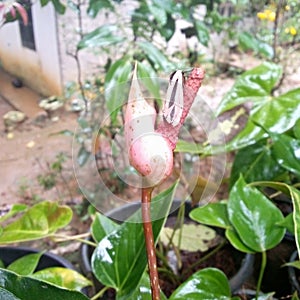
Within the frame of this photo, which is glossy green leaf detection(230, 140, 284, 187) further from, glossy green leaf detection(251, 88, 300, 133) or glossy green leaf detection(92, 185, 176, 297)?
glossy green leaf detection(92, 185, 176, 297)

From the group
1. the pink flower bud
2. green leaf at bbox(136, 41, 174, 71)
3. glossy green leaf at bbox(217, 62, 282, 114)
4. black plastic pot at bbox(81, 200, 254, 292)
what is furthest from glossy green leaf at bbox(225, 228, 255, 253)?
green leaf at bbox(136, 41, 174, 71)

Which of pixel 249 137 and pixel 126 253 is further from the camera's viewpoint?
pixel 249 137

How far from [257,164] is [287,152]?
15 centimetres

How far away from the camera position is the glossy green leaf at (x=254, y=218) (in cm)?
61

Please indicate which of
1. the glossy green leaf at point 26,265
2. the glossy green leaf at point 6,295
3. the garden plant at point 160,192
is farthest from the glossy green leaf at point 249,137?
the glossy green leaf at point 6,295

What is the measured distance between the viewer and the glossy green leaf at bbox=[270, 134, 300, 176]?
0.63 metres

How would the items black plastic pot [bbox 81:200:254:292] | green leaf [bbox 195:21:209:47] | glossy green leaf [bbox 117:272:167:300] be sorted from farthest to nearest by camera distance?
green leaf [bbox 195:21:209:47], black plastic pot [bbox 81:200:254:292], glossy green leaf [bbox 117:272:167:300]

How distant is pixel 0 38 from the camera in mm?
2561

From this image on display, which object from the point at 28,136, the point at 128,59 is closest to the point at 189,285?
the point at 128,59

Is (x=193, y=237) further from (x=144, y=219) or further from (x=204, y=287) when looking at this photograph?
(x=144, y=219)

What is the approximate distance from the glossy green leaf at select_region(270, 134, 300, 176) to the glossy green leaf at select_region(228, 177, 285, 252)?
0.06 metres

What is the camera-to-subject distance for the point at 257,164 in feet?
2.57

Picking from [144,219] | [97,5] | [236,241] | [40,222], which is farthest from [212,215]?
[97,5]

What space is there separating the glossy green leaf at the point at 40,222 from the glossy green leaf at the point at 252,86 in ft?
1.12
